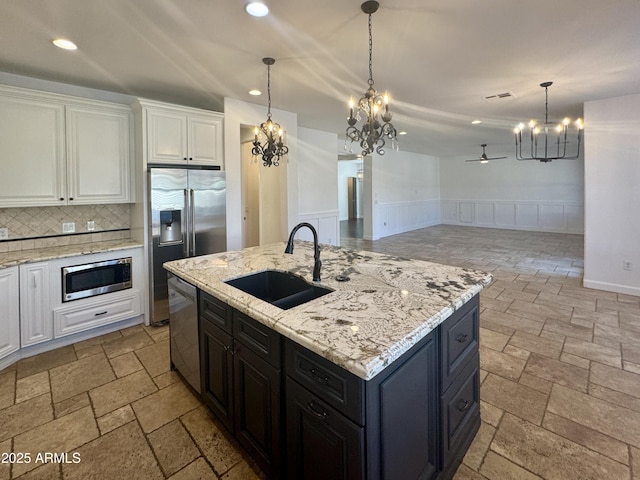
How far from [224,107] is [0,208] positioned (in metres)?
2.50

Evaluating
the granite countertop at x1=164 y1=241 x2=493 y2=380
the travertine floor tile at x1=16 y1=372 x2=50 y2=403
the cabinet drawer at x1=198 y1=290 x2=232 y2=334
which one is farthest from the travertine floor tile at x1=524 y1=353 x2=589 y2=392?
the travertine floor tile at x1=16 y1=372 x2=50 y2=403

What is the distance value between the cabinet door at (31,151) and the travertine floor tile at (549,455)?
414 centimetres

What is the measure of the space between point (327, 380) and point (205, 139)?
3495 millimetres

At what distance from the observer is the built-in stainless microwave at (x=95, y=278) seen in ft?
10.0

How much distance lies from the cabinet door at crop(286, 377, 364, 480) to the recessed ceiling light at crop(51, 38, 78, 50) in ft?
10.1

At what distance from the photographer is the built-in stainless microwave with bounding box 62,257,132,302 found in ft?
10.0

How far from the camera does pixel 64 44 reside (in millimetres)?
2629

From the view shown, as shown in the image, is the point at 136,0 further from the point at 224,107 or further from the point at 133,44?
the point at 224,107

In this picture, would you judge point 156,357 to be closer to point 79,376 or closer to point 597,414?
point 79,376

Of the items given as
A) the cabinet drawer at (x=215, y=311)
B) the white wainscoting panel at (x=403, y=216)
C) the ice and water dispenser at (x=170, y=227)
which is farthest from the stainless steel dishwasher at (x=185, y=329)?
the white wainscoting panel at (x=403, y=216)

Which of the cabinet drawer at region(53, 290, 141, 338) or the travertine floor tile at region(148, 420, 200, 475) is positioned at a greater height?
the cabinet drawer at region(53, 290, 141, 338)

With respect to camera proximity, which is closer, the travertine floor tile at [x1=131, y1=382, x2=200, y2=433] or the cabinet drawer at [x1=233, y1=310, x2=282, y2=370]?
the cabinet drawer at [x1=233, y1=310, x2=282, y2=370]

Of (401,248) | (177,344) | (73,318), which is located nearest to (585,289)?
(401,248)

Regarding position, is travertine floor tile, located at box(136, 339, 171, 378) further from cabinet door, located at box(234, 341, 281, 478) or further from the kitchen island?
cabinet door, located at box(234, 341, 281, 478)
